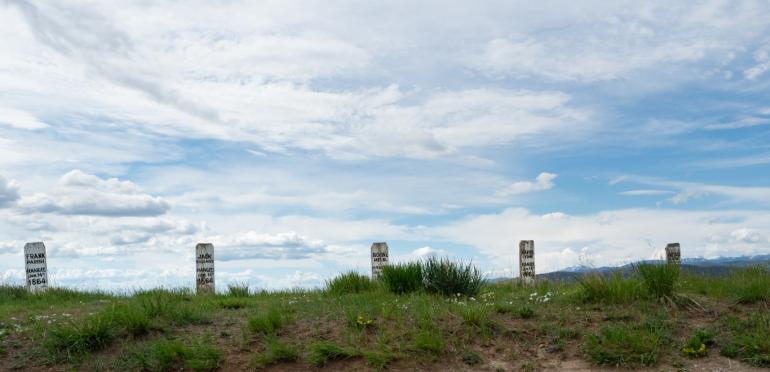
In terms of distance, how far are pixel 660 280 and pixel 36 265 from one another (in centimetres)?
1460

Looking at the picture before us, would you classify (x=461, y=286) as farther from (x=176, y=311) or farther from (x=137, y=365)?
(x=137, y=365)

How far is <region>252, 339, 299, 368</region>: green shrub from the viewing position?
8008 millimetres

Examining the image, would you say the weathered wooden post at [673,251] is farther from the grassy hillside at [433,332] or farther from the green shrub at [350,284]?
the green shrub at [350,284]

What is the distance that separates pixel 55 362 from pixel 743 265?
12185 millimetres

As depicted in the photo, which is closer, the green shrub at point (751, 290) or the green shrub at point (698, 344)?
the green shrub at point (698, 344)

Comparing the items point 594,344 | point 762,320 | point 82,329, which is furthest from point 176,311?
point 762,320

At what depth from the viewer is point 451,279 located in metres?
11.2

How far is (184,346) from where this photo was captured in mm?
8359

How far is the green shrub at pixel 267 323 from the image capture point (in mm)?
8812

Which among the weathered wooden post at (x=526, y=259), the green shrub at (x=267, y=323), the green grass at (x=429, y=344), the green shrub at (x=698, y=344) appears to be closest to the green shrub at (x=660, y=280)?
the green shrub at (x=698, y=344)

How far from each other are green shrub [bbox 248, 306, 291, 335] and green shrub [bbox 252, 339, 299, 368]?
2.09 ft

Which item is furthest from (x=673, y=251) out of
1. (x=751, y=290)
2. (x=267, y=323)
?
(x=267, y=323)

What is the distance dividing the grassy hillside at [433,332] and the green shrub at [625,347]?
13 millimetres

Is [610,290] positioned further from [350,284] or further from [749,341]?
[350,284]
